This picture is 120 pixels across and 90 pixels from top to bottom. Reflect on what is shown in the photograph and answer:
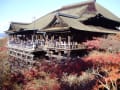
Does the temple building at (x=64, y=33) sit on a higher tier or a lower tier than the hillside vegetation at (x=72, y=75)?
higher

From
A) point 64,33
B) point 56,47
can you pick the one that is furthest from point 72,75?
point 64,33

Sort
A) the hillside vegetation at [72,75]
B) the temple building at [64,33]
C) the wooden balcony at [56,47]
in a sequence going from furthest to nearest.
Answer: the temple building at [64,33] → the wooden balcony at [56,47] → the hillside vegetation at [72,75]

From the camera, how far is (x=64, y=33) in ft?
109

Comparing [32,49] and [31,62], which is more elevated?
[32,49]

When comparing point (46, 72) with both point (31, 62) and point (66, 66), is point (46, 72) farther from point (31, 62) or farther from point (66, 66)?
point (31, 62)

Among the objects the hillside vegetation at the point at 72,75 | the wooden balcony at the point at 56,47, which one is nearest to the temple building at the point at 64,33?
the wooden balcony at the point at 56,47

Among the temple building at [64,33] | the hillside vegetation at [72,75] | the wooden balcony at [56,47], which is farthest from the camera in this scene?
the temple building at [64,33]

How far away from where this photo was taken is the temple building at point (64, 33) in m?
29.8

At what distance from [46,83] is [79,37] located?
12392mm

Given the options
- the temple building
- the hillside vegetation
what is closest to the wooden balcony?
the temple building

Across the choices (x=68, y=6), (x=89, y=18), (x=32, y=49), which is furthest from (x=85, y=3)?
(x=32, y=49)

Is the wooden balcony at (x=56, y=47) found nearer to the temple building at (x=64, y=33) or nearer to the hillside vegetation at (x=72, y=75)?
the temple building at (x=64, y=33)

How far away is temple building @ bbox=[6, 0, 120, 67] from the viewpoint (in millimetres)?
29750

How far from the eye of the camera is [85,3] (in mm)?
44531
